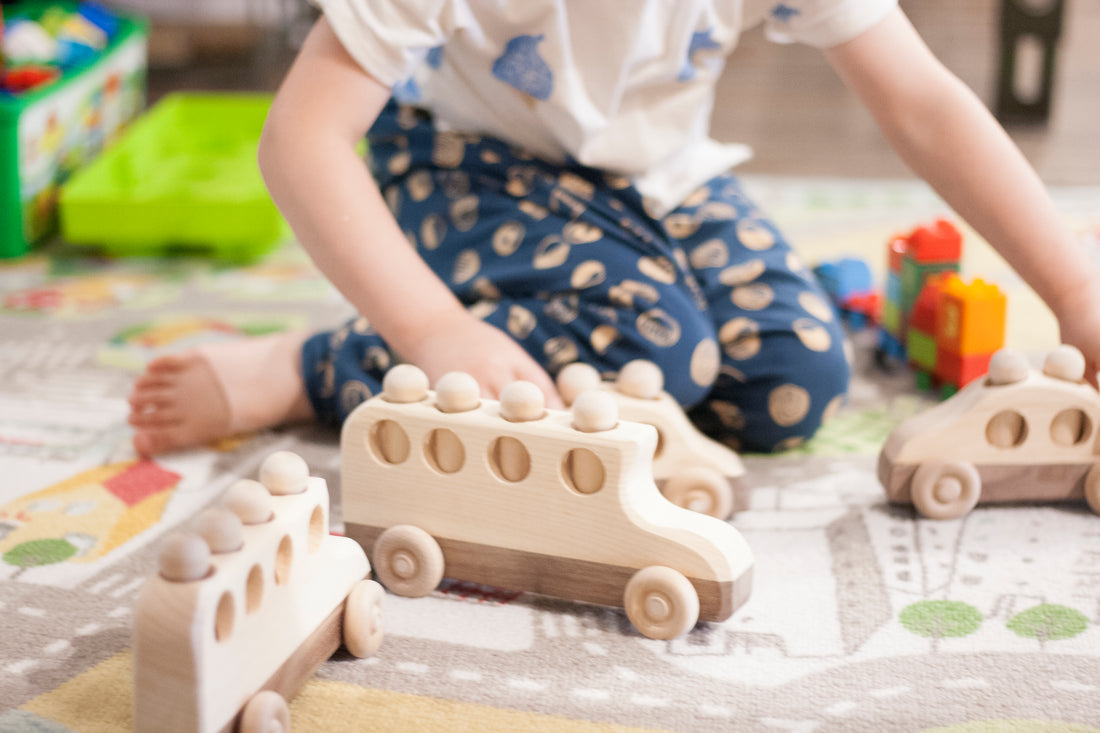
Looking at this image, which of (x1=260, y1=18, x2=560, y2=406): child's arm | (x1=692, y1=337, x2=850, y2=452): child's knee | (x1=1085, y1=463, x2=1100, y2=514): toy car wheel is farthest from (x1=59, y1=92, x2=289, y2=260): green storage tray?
(x1=1085, y1=463, x2=1100, y2=514): toy car wheel

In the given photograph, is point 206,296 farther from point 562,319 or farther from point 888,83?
point 888,83

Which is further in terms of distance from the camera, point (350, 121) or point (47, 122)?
point (47, 122)

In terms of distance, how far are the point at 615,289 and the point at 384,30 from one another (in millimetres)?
245

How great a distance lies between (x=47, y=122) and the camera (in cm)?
136

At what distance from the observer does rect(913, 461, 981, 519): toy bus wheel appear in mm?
665

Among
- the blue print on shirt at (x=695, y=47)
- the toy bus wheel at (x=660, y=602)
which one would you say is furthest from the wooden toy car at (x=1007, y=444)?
the blue print on shirt at (x=695, y=47)

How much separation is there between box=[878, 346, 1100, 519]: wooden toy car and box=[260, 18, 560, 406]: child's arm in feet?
0.77

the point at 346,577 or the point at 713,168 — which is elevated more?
the point at 713,168

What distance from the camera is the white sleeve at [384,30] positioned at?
66 centimetres

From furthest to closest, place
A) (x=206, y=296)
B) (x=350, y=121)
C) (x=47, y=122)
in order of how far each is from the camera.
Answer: (x=47, y=122)
(x=206, y=296)
(x=350, y=121)

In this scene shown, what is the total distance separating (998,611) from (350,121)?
47cm

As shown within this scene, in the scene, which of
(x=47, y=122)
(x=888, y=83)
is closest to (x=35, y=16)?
(x=47, y=122)

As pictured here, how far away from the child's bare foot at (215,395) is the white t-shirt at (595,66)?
0.80 feet

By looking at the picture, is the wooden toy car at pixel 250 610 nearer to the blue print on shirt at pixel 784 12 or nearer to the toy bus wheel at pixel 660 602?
the toy bus wheel at pixel 660 602
